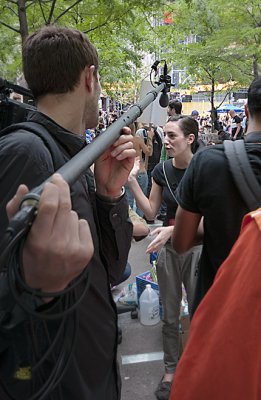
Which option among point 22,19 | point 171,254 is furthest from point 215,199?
point 22,19

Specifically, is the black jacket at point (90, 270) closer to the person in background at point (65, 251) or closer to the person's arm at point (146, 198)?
the person in background at point (65, 251)

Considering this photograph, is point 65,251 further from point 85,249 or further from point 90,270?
point 90,270

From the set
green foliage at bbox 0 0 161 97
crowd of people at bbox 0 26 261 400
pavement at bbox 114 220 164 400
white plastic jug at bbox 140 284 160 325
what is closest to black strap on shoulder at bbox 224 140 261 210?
crowd of people at bbox 0 26 261 400

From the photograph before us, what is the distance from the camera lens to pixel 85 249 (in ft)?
2.56

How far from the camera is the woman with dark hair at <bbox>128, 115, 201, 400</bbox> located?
314 centimetres

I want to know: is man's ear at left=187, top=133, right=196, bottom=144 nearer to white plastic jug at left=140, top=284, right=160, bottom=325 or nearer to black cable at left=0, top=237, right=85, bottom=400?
white plastic jug at left=140, top=284, right=160, bottom=325

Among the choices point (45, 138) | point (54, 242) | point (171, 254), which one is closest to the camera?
point (54, 242)

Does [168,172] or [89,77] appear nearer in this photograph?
[89,77]

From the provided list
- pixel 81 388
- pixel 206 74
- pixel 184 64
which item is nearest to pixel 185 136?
pixel 81 388

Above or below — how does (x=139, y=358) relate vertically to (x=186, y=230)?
below

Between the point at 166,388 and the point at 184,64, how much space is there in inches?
572

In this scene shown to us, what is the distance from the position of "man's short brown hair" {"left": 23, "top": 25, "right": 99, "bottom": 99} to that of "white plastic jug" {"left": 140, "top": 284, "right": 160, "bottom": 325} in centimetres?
295

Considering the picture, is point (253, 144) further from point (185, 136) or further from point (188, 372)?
point (185, 136)

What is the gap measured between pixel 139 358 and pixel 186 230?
2.08 metres
